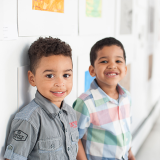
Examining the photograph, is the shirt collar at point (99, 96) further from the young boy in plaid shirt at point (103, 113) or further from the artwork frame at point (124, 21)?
the artwork frame at point (124, 21)

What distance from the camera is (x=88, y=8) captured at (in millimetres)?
1376

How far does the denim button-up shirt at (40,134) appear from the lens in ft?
2.60

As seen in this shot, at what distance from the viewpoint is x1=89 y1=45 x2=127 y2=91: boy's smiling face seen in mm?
1129

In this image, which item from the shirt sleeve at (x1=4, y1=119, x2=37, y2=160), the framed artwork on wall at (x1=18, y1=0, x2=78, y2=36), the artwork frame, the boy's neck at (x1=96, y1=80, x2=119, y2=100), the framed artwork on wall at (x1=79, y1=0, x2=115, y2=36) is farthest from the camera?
the artwork frame

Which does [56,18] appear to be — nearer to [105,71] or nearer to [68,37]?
[68,37]

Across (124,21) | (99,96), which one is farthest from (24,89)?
(124,21)

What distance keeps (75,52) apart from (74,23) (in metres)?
0.16

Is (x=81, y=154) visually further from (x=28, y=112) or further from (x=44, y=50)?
(x=44, y=50)

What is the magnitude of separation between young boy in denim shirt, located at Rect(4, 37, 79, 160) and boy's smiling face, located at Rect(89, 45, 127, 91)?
0.26 m

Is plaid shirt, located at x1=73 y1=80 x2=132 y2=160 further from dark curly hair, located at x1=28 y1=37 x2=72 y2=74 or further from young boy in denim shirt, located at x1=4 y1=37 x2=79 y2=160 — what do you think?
dark curly hair, located at x1=28 y1=37 x2=72 y2=74

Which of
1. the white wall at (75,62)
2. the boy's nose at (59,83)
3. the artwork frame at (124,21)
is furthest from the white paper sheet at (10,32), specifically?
the artwork frame at (124,21)

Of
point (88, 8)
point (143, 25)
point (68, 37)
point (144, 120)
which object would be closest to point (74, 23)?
point (68, 37)

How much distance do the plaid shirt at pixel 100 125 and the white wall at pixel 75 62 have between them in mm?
220

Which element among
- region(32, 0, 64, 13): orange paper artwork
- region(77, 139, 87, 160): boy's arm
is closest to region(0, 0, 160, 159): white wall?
region(32, 0, 64, 13): orange paper artwork
